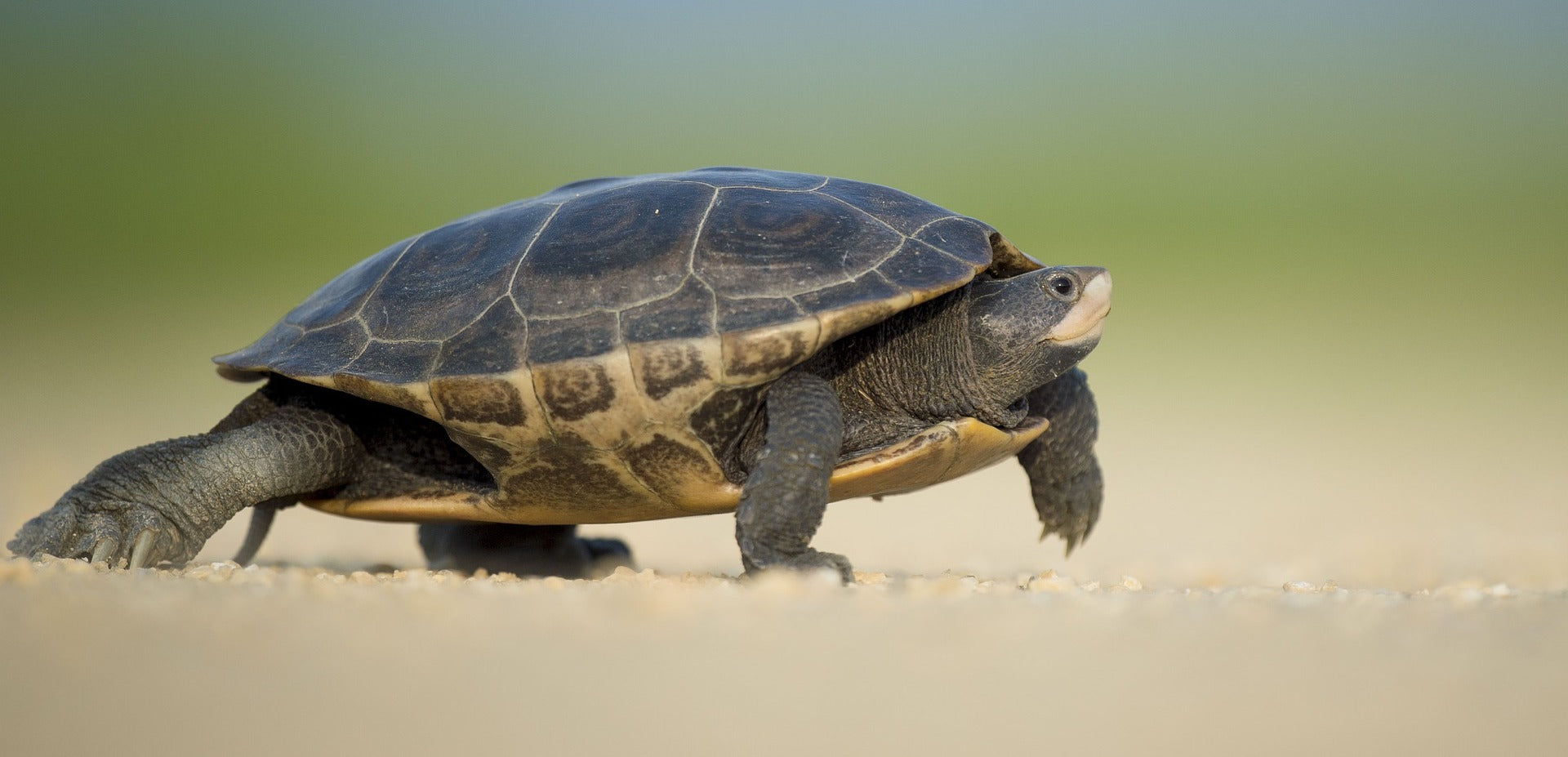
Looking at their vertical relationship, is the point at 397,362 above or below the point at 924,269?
below

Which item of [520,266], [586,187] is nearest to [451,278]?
[520,266]

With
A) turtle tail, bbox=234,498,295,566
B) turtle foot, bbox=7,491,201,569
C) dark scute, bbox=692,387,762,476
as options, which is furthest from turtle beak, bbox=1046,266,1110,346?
turtle tail, bbox=234,498,295,566

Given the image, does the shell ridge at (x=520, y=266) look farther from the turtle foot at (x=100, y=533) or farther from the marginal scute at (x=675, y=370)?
the turtle foot at (x=100, y=533)

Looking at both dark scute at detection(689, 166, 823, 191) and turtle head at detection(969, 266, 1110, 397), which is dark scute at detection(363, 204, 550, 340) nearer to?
dark scute at detection(689, 166, 823, 191)

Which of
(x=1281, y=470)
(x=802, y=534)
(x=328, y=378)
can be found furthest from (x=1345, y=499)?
(x=328, y=378)

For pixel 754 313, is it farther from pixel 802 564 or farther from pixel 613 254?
pixel 802 564

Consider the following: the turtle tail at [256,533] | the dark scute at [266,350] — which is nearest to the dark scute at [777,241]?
the dark scute at [266,350]

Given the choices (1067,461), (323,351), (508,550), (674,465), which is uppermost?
(323,351)
